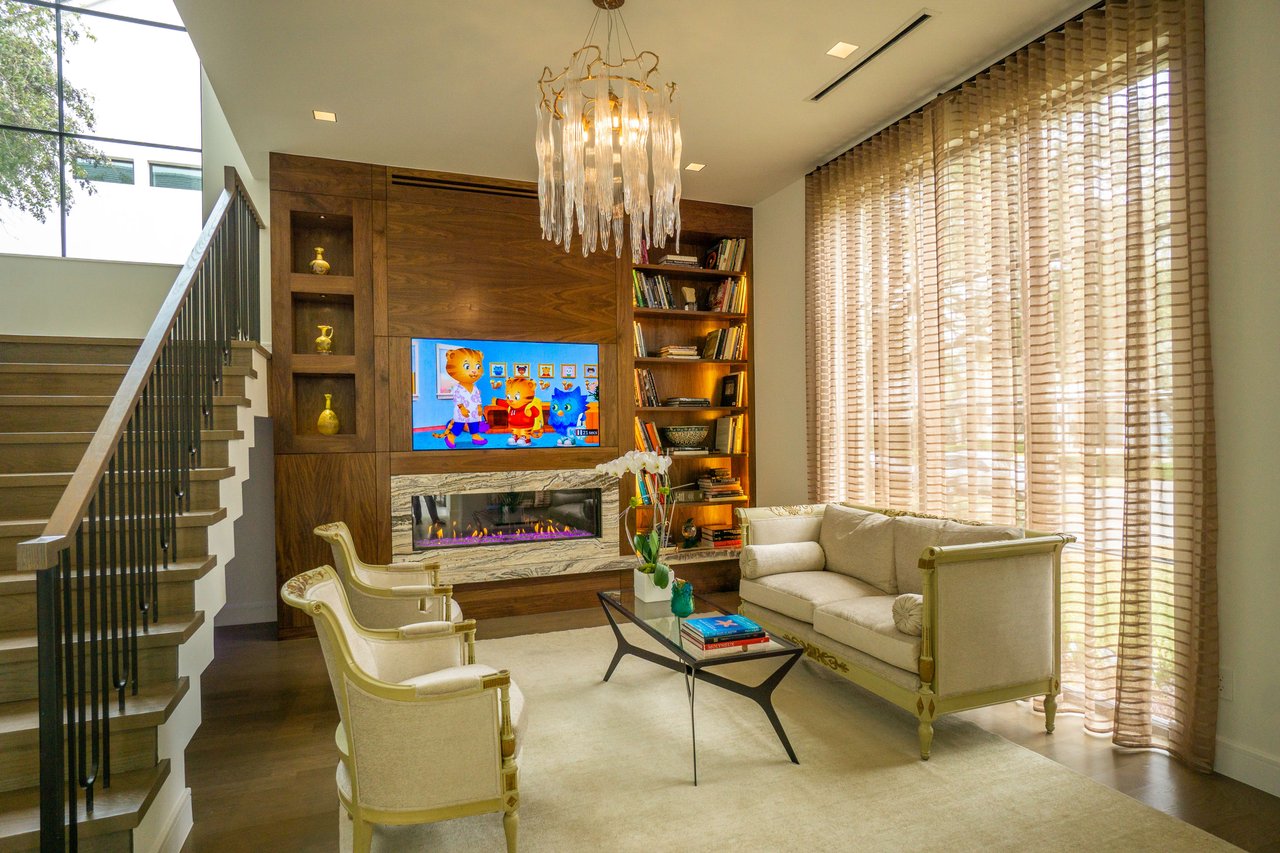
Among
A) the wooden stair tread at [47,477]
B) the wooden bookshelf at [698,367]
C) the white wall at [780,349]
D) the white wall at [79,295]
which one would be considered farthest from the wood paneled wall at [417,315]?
the wooden stair tread at [47,477]

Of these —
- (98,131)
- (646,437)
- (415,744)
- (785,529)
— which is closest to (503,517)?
(646,437)

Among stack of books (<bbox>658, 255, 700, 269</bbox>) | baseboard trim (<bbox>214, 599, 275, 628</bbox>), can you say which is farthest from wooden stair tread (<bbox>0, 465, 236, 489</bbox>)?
stack of books (<bbox>658, 255, 700, 269</bbox>)

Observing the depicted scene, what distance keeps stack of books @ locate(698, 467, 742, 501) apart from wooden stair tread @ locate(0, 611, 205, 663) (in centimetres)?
392

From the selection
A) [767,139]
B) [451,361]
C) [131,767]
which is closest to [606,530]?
[451,361]

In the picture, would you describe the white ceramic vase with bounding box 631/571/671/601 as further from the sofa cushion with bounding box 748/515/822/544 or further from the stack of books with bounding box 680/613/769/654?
the sofa cushion with bounding box 748/515/822/544

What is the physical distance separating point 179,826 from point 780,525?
10.8ft

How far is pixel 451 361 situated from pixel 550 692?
2534mm

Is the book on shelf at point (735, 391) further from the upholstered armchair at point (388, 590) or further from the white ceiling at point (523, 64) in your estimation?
the upholstered armchair at point (388, 590)

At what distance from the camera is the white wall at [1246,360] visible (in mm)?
2510

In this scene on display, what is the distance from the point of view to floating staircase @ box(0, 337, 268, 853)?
6.66ft

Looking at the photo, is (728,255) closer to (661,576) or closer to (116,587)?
(661,576)

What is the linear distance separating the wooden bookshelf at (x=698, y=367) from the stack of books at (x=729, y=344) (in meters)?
0.04

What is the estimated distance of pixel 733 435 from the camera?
588cm

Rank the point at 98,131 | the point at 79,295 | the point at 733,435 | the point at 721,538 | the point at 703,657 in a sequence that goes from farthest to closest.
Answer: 1. the point at 733,435
2. the point at 721,538
3. the point at 98,131
4. the point at 79,295
5. the point at 703,657
